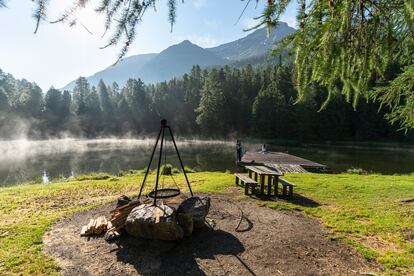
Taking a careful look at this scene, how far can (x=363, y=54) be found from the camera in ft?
8.50

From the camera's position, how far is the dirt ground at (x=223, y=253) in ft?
15.3

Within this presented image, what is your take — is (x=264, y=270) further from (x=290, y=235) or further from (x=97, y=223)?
(x=97, y=223)

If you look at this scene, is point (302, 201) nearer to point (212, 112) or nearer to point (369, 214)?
point (369, 214)

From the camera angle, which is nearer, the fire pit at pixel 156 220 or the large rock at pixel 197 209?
the fire pit at pixel 156 220

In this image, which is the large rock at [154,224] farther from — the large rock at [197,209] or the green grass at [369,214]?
the green grass at [369,214]

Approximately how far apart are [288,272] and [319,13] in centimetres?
409

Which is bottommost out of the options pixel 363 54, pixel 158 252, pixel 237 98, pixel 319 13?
pixel 158 252

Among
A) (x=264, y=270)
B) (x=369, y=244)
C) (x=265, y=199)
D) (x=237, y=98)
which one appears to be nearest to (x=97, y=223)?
(x=264, y=270)

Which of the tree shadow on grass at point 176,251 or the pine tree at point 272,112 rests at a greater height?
the pine tree at point 272,112

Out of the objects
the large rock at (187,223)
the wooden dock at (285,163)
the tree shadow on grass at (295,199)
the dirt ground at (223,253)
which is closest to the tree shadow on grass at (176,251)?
the dirt ground at (223,253)

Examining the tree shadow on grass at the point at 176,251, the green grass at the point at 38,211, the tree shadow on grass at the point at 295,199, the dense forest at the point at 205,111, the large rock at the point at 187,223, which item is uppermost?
the dense forest at the point at 205,111

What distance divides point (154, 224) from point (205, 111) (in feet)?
192

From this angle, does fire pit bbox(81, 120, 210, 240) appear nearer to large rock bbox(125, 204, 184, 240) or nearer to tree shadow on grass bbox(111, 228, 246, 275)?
Result: large rock bbox(125, 204, 184, 240)

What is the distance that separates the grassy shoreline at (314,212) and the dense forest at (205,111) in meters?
34.0
